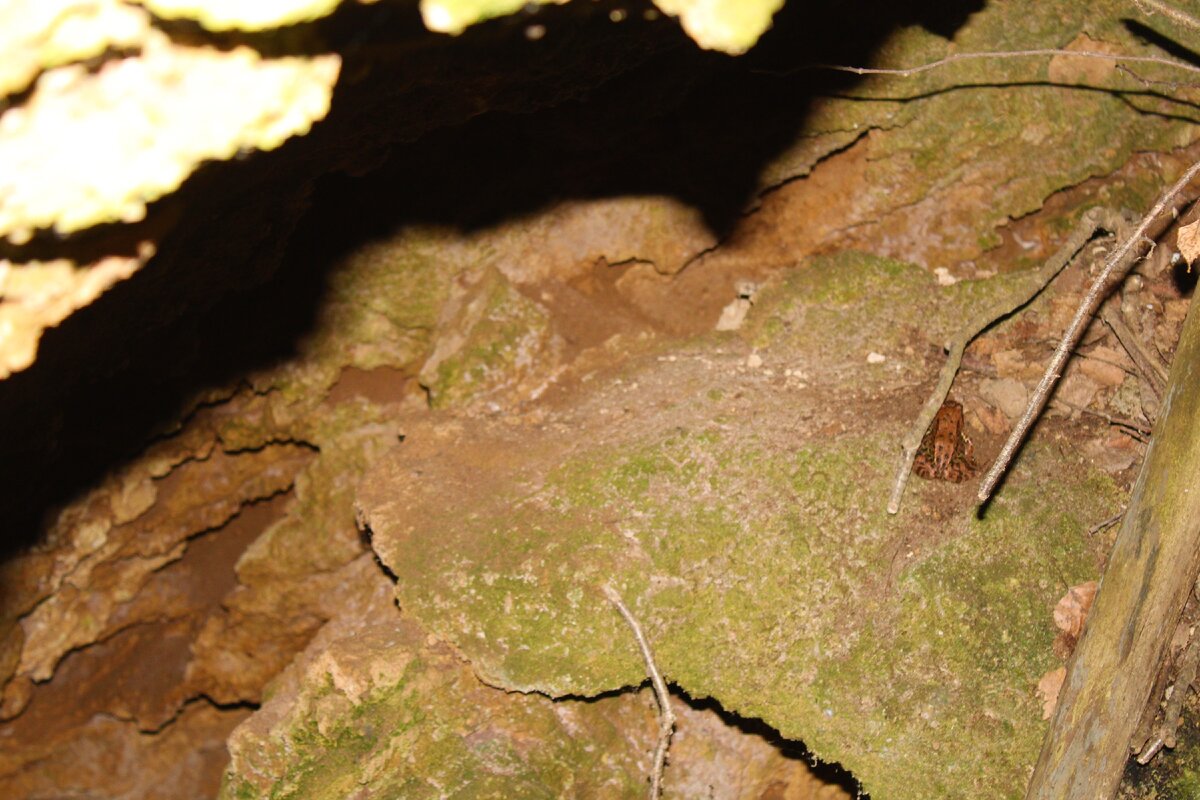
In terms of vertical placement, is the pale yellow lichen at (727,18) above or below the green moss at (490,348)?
above

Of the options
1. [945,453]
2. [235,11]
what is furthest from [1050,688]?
[235,11]

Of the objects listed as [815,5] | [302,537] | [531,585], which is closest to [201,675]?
[302,537]

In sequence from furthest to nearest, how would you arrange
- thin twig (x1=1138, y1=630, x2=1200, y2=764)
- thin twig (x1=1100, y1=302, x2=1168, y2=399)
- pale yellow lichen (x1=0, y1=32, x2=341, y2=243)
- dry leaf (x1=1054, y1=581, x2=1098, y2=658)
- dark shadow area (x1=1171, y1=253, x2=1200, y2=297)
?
1. dark shadow area (x1=1171, y1=253, x2=1200, y2=297)
2. thin twig (x1=1100, y1=302, x2=1168, y2=399)
3. dry leaf (x1=1054, y1=581, x2=1098, y2=658)
4. thin twig (x1=1138, y1=630, x2=1200, y2=764)
5. pale yellow lichen (x1=0, y1=32, x2=341, y2=243)

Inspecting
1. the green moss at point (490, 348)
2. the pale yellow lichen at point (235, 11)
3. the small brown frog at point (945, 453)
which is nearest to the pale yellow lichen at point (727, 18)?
the pale yellow lichen at point (235, 11)

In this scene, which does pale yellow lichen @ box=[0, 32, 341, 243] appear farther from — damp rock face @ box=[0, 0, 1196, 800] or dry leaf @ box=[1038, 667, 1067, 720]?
dry leaf @ box=[1038, 667, 1067, 720]

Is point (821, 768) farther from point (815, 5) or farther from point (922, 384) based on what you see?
point (815, 5)

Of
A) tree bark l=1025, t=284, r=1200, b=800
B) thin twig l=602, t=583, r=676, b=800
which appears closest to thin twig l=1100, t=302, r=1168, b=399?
tree bark l=1025, t=284, r=1200, b=800

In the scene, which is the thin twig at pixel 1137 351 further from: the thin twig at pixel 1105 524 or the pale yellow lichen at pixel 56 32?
the pale yellow lichen at pixel 56 32
